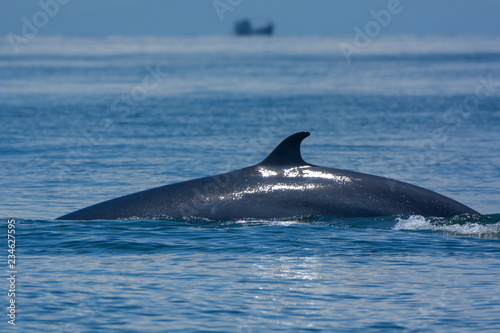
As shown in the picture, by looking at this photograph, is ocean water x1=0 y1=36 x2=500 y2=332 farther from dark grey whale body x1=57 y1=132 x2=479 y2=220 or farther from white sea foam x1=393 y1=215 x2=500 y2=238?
dark grey whale body x1=57 y1=132 x2=479 y2=220

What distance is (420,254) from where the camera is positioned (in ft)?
39.3

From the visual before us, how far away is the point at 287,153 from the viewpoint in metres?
12.9

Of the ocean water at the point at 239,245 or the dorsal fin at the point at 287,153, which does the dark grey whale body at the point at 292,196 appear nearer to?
the dorsal fin at the point at 287,153

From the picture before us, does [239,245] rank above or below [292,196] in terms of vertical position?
below

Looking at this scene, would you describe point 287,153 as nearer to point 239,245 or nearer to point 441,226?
point 239,245

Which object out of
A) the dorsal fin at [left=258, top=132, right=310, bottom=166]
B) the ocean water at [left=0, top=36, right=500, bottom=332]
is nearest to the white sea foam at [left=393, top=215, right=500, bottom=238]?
the ocean water at [left=0, top=36, right=500, bottom=332]

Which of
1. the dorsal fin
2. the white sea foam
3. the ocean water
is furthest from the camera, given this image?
the white sea foam

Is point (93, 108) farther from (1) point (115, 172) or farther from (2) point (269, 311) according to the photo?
(2) point (269, 311)

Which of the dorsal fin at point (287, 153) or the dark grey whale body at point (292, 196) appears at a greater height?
the dorsal fin at point (287, 153)

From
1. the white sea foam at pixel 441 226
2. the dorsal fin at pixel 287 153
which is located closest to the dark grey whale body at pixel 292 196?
the dorsal fin at pixel 287 153

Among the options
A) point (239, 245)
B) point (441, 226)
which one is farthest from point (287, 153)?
point (441, 226)

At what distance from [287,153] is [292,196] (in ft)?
1.99

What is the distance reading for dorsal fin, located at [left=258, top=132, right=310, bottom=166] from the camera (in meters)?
12.6

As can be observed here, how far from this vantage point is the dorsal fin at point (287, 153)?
498 inches
